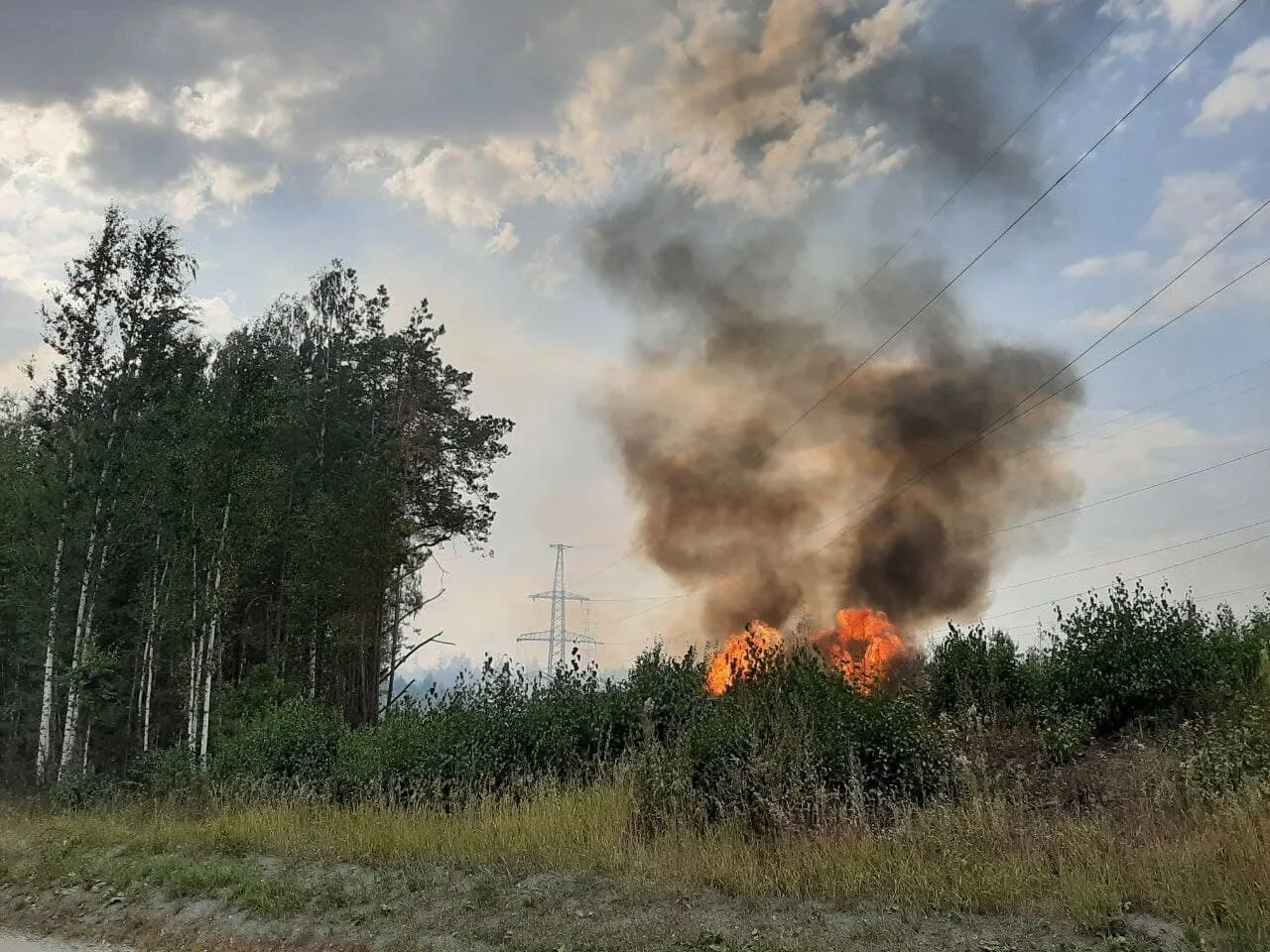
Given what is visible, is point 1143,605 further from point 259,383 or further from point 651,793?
point 259,383

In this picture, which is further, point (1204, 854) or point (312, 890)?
point (312, 890)

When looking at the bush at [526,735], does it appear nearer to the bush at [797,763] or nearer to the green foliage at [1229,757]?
the bush at [797,763]

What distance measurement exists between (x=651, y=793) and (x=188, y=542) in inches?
1020

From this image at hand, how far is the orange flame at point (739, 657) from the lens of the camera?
13648mm

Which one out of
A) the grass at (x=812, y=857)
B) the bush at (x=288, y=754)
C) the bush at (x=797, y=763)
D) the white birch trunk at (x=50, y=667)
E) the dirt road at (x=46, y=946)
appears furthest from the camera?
the white birch trunk at (x=50, y=667)

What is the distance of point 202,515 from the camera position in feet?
102

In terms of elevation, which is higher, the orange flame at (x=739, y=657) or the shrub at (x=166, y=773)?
the orange flame at (x=739, y=657)

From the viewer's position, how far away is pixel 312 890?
10.4 m

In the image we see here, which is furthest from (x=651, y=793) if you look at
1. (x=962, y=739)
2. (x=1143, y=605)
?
(x=1143, y=605)

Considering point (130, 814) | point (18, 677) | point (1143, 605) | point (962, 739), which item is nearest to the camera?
point (962, 739)

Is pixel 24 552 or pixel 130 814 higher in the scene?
pixel 24 552

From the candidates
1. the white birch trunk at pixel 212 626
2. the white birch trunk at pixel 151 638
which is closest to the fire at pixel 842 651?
the white birch trunk at pixel 212 626

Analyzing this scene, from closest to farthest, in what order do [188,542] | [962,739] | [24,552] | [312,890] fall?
[312,890] < [962,739] < [24,552] < [188,542]

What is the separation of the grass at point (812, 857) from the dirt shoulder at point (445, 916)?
113 mm
